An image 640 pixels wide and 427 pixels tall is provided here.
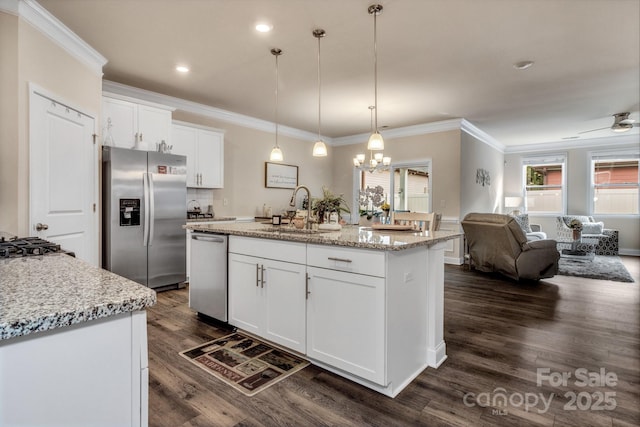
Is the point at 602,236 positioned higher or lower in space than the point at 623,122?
lower

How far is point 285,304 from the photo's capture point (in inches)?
98.0

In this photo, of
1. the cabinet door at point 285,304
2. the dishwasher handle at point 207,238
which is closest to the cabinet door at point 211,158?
the dishwasher handle at point 207,238

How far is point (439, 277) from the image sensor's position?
2.47 meters

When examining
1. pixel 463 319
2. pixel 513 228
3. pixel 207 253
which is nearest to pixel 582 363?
pixel 463 319

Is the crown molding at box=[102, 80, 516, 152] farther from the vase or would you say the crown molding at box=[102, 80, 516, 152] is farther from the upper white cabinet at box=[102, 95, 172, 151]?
the vase

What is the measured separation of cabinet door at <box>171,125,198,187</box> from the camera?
482 centimetres

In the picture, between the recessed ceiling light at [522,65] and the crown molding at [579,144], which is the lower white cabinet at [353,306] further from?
the crown molding at [579,144]

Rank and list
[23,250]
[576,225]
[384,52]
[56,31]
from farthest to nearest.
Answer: [576,225], [384,52], [56,31], [23,250]

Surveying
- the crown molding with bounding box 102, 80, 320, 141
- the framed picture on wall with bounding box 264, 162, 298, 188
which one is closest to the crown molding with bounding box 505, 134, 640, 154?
the crown molding with bounding box 102, 80, 320, 141

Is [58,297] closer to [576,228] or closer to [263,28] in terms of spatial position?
[263,28]

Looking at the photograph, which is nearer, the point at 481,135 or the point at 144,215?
the point at 144,215

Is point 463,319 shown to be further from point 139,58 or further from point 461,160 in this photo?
point 139,58

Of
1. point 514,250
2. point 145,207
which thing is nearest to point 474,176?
point 514,250

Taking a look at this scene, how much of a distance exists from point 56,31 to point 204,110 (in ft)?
8.33
